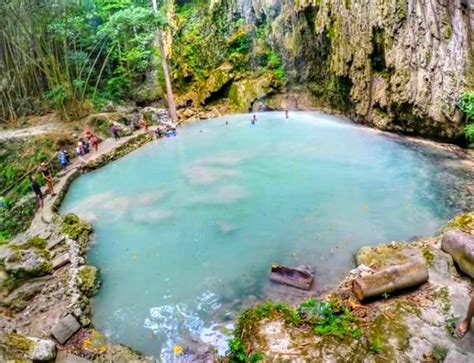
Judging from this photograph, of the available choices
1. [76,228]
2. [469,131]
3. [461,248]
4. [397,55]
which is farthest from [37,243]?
[397,55]

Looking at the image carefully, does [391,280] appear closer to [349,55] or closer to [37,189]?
[37,189]

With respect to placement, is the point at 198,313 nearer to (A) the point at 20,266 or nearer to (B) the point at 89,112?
(A) the point at 20,266

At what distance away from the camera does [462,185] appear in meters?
9.70

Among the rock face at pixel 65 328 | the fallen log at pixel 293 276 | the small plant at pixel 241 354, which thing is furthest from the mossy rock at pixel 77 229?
the small plant at pixel 241 354

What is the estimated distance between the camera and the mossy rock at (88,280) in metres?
7.43

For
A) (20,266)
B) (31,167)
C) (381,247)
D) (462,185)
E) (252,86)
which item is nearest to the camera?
(381,247)

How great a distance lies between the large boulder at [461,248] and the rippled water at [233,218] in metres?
1.77

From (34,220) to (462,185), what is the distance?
12549 millimetres

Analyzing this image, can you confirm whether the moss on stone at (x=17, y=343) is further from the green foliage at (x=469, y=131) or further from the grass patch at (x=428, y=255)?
the green foliage at (x=469, y=131)

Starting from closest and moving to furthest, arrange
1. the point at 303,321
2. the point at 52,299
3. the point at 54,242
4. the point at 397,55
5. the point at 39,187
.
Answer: the point at 303,321 → the point at 52,299 → the point at 54,242 → the point at 39,187 → the point at 397,55

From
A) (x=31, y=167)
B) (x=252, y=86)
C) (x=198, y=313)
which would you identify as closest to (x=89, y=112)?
(x=31, y=167)

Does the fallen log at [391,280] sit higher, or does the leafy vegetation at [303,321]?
the fallen log at [391,280]

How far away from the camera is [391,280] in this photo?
5.29 metres

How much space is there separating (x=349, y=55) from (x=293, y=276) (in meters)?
13.4
